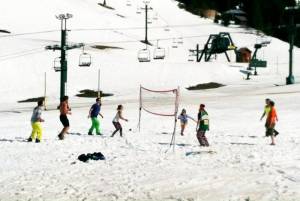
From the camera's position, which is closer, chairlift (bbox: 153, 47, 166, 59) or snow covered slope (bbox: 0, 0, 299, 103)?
chairlift (bbox: 153, 47, 166, 59)

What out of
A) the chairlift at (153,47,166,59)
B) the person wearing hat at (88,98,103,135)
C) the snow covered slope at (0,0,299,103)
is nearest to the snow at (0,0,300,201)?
the snow covered slope at (0,0,299,103)

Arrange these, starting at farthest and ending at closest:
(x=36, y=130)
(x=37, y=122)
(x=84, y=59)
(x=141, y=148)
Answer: (x=84, y=59), (x=36, y=130), (x=37, y=122), (x=141, y=148)

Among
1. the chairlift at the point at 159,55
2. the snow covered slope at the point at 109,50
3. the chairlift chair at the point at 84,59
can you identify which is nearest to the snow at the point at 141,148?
the snow covered slope at the point at 109,50

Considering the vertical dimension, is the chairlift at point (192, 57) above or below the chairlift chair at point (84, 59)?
below

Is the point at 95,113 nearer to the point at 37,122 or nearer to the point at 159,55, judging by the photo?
the point at 37,122

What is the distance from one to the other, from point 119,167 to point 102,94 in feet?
128

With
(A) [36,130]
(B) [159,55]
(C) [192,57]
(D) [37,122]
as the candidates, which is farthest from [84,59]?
(D) [37,122]

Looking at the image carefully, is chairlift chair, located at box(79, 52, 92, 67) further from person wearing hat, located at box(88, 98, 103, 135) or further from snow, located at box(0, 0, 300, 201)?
person wearing hat, located at box(88, 98, 103, 135)

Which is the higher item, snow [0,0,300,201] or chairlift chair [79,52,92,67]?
chairlift chair [79,52,92,67]

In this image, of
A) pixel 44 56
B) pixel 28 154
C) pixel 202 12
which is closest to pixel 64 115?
pixel 28 154

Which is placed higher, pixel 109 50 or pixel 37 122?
pixel 109 50

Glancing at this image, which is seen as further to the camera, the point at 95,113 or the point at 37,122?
the point at 95,113

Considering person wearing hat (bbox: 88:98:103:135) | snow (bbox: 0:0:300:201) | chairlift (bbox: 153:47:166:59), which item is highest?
chairlift (bbox: 153:47:166:59)

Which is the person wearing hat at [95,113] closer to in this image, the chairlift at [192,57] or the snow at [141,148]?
the snow at [141,148]
